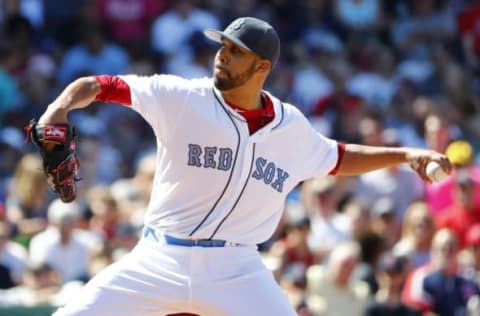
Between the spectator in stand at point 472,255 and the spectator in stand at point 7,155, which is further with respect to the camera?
the spectator in stand at point 7,155

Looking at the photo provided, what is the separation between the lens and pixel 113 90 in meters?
6.36

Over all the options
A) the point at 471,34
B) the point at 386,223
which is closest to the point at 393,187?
the point at 386,223

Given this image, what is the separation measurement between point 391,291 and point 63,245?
237cm

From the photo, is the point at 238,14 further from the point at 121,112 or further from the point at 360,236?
the point at 360,236

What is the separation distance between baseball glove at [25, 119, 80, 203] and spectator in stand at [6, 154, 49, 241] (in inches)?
188

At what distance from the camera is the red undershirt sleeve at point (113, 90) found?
20.7ft

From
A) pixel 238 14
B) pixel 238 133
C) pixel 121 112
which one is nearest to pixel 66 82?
pixel 121 112

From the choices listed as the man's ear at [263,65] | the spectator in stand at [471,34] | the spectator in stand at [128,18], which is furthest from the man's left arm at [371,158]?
the spectator in stand at [471,34]

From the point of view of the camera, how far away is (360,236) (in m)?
10.6

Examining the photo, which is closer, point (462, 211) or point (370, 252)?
point (370, 252)

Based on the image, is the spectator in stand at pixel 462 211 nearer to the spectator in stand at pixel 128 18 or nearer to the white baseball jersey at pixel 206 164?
the white baseball jersey at pixel 206 164

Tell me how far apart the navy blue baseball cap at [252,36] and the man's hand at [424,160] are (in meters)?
0.86

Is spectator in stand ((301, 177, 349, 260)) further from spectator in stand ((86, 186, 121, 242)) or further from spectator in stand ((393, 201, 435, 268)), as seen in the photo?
spectator in stand ((86, 186, 121, 242))

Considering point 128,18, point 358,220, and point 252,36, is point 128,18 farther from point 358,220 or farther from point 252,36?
point 252,36
